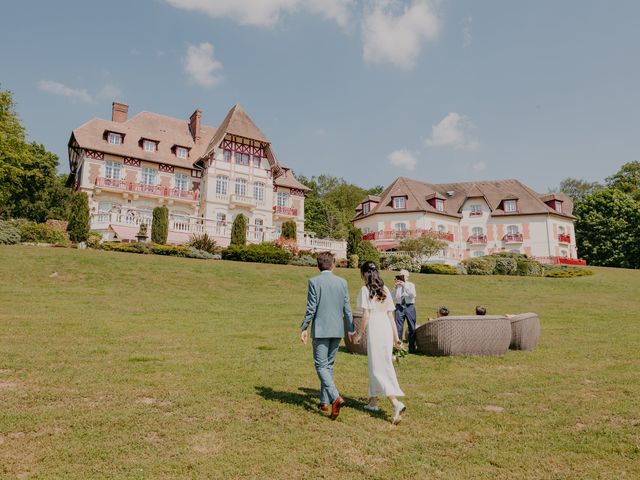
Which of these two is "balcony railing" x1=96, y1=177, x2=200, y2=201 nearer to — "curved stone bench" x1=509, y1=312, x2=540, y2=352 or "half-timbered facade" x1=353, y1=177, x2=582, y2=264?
"half-timbered facade" x1=353, y1=177, x2=582, y2=264

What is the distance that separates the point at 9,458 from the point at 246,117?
128 feet

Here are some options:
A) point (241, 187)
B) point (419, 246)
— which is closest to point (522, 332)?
point (419, 246)

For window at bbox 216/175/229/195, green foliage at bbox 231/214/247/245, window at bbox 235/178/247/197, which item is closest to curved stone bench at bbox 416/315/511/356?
green foliage at bbox 231/214/247/245

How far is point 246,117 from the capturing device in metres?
40.2

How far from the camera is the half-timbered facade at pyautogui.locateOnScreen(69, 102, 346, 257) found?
111ft

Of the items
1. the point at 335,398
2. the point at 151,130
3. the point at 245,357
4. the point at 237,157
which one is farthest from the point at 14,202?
the point at 335,398

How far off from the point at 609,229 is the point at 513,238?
39.5 feet

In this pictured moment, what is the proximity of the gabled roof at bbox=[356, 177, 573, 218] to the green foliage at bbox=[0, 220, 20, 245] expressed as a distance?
32859 millimetres

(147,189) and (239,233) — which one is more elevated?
(147,189)

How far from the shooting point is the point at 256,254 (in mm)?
24938

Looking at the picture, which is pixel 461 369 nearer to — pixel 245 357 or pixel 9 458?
pixel 245 357

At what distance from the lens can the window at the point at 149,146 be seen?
3678cm

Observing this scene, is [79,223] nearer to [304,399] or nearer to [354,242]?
[354,242]

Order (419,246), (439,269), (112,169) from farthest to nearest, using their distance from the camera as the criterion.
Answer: (112,169) < (419,246) < (439,269)
